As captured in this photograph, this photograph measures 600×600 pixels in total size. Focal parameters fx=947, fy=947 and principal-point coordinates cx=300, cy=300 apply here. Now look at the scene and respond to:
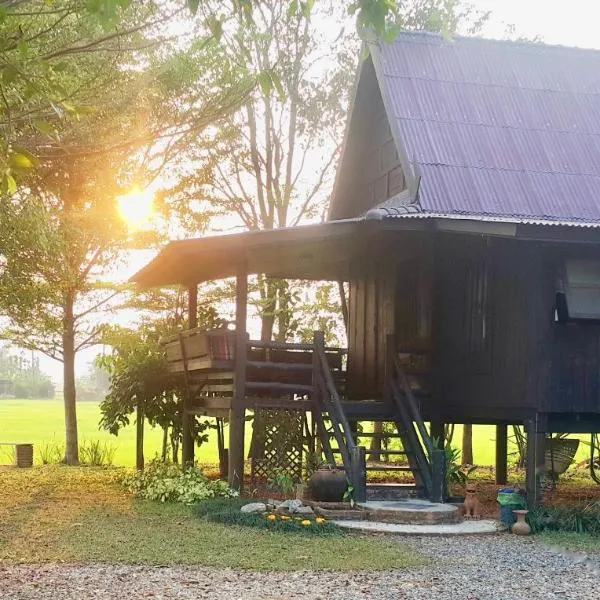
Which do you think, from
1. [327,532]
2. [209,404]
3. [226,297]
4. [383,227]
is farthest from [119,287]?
[327,532]

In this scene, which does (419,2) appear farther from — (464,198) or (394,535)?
(394,535)

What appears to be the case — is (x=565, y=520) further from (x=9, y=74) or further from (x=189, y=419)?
(x=9, y=74)

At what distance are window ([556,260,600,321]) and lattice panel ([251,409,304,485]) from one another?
13.4 feet

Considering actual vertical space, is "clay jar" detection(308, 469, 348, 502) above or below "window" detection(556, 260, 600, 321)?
below

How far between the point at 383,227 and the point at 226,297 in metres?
9.69

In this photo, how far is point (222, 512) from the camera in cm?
1097

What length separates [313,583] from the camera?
24.3 feet

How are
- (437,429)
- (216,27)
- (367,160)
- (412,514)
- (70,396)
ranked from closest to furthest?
(216,27) → (412,514) → (437,429) → (367,160) → (70,396)

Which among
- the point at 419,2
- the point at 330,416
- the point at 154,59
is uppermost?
the point at 419,2

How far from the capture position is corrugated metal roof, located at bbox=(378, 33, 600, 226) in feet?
42.4

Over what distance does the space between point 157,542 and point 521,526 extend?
407 centimetres

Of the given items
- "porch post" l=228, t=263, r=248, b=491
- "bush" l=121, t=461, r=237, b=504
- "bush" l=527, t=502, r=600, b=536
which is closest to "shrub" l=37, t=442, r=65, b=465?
"bush" l=121, t=461, r=237, b=504

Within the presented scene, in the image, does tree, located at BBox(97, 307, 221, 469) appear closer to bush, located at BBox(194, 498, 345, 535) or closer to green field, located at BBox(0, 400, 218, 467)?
bush, located at BBox(194, 498, 345, 535)

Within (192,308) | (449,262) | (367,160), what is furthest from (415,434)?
(367,160)
